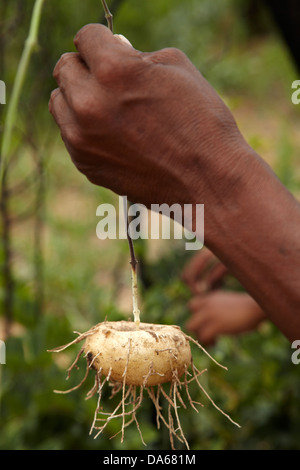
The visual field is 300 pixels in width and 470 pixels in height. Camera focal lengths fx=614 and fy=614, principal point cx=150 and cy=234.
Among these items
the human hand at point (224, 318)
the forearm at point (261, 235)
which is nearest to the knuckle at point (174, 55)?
the forearm at point (261, 235)

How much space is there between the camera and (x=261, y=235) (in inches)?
30.6

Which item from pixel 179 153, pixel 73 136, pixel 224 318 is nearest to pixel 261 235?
pixel 179 153

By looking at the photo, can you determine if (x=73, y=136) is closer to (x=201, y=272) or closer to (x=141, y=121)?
(x=141, y=121)

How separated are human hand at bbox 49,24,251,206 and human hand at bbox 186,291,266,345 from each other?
37.1 inches

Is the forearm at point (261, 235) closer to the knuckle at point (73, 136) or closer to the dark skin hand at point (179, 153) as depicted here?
the dark skin hand at point (179, 153)

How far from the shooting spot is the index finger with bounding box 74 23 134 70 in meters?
0.68

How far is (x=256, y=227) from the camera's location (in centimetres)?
77

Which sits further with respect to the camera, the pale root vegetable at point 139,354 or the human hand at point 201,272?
the human hand at point 201,272

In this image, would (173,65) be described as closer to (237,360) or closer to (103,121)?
(103,121)

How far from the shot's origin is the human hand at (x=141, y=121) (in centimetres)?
68

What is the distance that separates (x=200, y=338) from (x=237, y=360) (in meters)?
0.39

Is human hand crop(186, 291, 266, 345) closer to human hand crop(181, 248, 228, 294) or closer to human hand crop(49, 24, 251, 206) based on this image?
human hand crop(181, 248, 228, 294)

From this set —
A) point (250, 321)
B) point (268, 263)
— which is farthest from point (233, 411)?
point (268, 263)

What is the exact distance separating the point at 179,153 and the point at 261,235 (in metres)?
0.15
